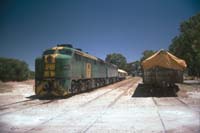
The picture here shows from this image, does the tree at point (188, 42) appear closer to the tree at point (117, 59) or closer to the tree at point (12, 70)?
the tree at point (12, 70)

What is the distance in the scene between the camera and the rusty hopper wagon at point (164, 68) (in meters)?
19.6

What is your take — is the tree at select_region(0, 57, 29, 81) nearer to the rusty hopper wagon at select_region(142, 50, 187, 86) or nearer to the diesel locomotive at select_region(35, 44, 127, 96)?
the diesel locomotive at select_region(35, 44, 127, 96)

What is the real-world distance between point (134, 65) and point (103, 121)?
14745cm

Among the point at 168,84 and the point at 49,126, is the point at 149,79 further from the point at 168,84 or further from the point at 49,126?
the point at 49,126

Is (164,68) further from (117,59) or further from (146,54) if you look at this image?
(117,59)

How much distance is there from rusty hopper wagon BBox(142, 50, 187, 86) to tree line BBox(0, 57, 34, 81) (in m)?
28.1

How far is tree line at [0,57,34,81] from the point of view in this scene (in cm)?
4275

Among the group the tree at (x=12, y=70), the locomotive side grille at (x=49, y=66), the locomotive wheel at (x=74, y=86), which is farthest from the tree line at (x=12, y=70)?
the locomotive side grille at (x=49, y=66)

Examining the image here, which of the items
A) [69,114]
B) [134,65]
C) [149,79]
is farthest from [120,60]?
[69,114]

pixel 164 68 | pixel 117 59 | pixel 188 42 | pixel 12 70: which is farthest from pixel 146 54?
pixel 164 68

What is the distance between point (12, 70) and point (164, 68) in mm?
29057

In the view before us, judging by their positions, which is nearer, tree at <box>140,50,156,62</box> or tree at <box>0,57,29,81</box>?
tree at <box>0,57,29,81</box>

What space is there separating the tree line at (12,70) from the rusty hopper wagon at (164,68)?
92.3 ft

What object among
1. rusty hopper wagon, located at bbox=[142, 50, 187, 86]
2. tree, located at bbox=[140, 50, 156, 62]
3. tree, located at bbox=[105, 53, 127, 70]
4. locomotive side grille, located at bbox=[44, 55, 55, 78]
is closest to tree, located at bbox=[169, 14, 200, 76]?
rusty hopper wagon, located at bbox=[142, 50, 187, 86]
